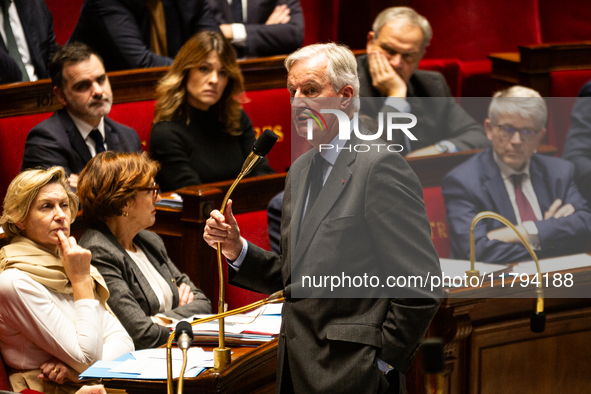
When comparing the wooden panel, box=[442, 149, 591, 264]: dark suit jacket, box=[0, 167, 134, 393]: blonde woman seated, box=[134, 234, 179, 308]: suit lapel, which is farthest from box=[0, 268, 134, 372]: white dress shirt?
box=[442, 149, 591, 264]: dark suit jacket

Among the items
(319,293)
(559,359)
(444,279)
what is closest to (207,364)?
(319,293)

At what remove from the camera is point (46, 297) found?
1758 millimetres

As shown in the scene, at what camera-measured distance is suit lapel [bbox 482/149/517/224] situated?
2.67 meters

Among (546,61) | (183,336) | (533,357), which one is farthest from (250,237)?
(546,61)

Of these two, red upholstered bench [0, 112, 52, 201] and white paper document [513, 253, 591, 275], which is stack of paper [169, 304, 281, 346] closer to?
white paper document [513, 253, 591, 275]

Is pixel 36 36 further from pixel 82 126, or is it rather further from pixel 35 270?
pixel 35 270

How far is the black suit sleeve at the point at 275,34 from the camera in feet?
12.2

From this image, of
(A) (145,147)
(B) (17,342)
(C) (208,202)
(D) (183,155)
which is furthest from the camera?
(A) (145,147)

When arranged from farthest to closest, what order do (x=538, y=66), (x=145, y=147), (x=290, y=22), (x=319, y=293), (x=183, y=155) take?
(x=538, y=66), (x=290, y=22), (x=145, y=147), (x=183, y=155), (x=319, y=293)

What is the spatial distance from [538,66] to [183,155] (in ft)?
7.31

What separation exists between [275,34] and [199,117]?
37.2 inches

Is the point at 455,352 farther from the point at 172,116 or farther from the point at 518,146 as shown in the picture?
the point at 172,116

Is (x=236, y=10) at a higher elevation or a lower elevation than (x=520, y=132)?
higher

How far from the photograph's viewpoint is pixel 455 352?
7.00 feet
